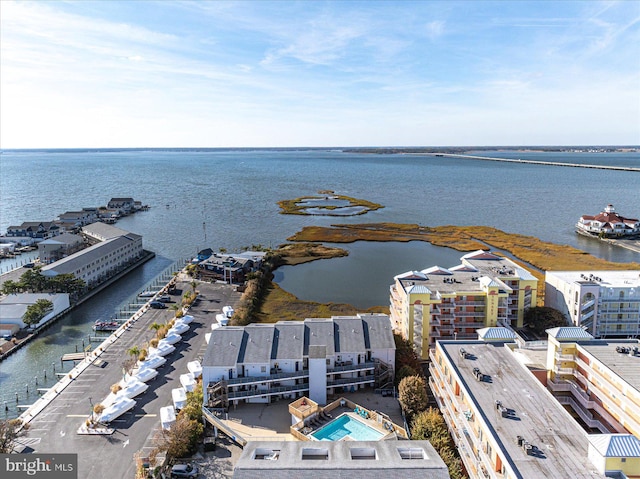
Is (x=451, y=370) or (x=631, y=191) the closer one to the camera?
(x=451, y=370)

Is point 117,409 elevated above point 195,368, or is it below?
below

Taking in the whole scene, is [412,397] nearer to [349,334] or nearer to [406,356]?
[406,356]

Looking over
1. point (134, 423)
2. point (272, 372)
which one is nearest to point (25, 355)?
point (134, 423)

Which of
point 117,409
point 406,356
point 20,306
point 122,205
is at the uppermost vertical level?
point 122,205

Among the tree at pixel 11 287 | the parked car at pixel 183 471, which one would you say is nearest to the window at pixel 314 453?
the parked car at pixel 183 471

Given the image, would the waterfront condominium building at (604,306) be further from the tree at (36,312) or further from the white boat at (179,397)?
the tree at (36,312)

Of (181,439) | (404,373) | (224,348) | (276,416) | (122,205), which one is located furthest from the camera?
(122,205)

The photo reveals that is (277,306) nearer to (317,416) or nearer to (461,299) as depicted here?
(461,299)

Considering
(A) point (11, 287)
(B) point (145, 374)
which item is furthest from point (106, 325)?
(A) point (11, 287)
